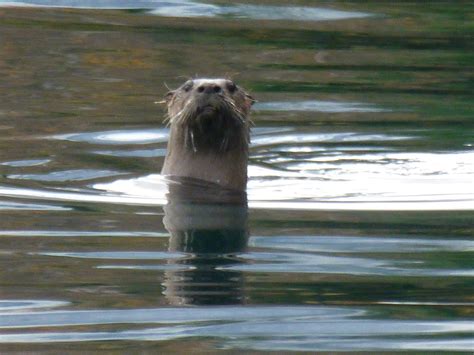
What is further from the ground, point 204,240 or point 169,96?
point 169,96

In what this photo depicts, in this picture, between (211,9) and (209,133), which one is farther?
(211,9)

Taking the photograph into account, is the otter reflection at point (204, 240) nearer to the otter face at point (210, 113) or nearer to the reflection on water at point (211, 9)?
the otter face at point (210, 113)

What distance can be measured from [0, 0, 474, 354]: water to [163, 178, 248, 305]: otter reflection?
18 mm

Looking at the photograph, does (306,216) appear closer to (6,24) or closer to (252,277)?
(252,277)

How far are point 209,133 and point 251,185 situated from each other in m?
0.61

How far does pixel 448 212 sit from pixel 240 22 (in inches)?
275

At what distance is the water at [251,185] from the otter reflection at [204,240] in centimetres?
2

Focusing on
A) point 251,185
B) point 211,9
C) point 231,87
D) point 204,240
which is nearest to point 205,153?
point 231,87

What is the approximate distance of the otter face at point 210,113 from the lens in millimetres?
9125

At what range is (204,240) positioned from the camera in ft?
23.4

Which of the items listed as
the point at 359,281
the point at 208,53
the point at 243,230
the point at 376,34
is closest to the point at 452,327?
the point at 359,281

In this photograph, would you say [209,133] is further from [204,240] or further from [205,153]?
[204,240]

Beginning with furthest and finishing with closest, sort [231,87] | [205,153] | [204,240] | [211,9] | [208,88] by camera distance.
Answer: [211,9] → [205,153] → [231,87] → [208,88] → [204,240]

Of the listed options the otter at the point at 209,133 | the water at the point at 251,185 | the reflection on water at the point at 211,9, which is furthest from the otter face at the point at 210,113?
the reflection on water at the point at 211,9
